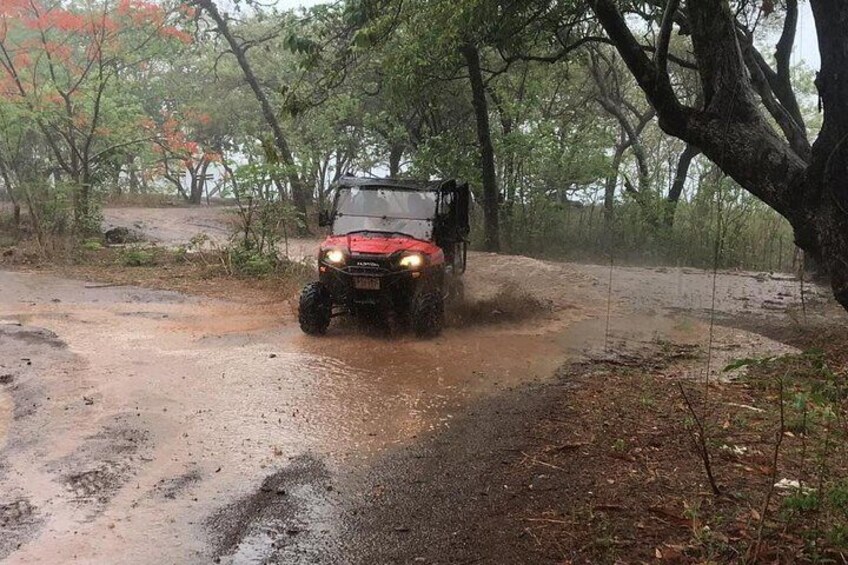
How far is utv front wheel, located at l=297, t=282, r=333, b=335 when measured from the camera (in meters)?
9.33

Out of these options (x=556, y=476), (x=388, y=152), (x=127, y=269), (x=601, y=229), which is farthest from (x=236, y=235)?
(x=388, y=152)

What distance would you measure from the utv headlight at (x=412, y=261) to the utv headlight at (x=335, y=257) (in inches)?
31.0

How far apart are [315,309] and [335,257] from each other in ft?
2.63

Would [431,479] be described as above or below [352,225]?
below

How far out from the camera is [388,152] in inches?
1150

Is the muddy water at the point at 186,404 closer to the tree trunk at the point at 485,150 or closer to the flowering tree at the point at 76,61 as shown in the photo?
the tree trunk at the point at 485,150

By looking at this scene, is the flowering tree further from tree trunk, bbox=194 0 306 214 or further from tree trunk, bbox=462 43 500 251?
tree trunk, bbox=462 43 500 251

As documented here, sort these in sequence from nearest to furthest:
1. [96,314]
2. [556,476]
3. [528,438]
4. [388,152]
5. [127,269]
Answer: [556,476], [528,438], [96,314], [127,269], [388,152]

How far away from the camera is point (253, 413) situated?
21.1ft

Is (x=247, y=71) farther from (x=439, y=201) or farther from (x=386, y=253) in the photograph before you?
(x=386, y=253)

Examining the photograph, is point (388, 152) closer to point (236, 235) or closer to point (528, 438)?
point (236, 235)

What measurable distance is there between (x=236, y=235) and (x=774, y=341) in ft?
35.9

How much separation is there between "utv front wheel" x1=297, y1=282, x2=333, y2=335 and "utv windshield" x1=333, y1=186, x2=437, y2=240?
0.95 metres

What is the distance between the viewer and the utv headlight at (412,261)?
29.4 ft
